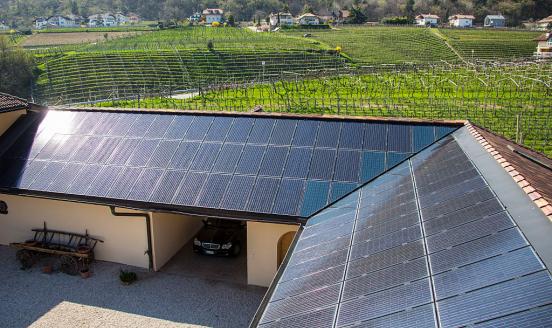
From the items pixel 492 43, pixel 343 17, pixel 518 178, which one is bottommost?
pixel 518 178

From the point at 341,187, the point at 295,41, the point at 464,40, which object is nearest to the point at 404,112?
the point at 341,187

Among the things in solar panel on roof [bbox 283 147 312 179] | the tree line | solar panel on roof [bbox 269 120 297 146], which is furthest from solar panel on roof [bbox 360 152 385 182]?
the tree line

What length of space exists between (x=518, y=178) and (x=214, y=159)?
24.8 ft

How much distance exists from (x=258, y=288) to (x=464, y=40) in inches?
3530

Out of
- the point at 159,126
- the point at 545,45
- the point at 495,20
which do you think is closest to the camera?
the point at 159,126

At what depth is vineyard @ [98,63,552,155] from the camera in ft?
107

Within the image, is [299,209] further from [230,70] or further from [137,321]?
[230,70]

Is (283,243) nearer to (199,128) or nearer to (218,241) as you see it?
(218,241)

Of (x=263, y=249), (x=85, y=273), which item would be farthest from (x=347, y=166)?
(x=85, y=273)

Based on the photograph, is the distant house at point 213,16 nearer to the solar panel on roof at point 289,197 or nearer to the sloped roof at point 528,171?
the solar panel on roof at point 289,197

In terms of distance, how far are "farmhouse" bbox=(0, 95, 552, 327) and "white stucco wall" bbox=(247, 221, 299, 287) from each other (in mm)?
32

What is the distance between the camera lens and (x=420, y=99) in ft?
136

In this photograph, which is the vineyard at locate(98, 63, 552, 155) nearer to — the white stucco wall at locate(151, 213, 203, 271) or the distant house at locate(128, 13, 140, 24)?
the white stucco wall at locate(151, 213, 203, 271)

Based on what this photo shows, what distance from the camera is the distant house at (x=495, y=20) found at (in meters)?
116
